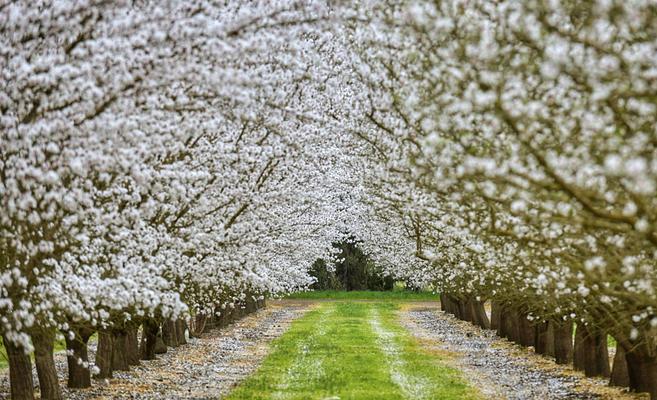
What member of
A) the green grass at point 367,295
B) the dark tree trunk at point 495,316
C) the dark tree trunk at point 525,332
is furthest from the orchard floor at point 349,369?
the green grass at point 367,295

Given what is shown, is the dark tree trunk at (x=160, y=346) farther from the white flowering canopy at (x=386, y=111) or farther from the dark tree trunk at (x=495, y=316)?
the white flowering canopy at (x=386, y=111)

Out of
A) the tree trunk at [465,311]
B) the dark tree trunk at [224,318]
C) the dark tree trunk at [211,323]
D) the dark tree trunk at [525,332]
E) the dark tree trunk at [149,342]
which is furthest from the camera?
the tree trunk at [465,311]

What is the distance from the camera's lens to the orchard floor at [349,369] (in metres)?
23.4

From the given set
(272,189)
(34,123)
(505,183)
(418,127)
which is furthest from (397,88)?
(272,189)

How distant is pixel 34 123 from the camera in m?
11.9

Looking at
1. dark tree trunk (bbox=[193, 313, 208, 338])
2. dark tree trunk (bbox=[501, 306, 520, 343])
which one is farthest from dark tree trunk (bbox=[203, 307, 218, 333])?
dark tree trunk (bbox=[501, 306, 520, 343])

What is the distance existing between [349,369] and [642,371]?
9.72 meters

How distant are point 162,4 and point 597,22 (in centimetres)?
565

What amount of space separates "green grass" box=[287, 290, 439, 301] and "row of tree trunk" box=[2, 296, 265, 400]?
49.0 m

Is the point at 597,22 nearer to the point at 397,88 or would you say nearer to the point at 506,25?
the point at 506,25

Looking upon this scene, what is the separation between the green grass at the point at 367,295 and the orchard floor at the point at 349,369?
42598mm

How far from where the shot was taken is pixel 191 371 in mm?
29688

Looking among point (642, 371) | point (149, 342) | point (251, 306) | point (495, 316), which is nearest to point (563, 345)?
point (642, 371)

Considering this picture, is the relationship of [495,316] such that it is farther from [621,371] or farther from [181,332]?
[621,371]
